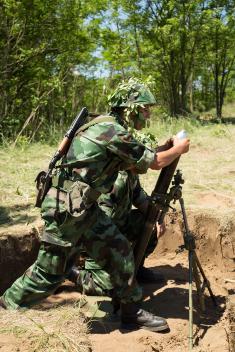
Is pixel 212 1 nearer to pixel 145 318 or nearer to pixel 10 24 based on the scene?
pixel 10 24

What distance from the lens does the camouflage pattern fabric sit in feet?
10.6

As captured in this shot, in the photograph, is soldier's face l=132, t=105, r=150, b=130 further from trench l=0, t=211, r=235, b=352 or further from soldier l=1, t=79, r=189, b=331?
trench l=0, t=211, r=235, b=352

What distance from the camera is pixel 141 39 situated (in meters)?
14.4

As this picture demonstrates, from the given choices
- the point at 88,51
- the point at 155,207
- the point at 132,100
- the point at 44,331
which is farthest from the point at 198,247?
the point at 88,51

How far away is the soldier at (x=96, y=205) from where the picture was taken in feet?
10.7

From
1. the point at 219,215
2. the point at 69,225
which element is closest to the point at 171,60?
the point at 219,215

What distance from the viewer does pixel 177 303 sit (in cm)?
429

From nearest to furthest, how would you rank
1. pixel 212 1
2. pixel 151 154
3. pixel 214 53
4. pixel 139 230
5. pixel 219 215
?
pixel 151 154, pixel 139 230, pixel 219 215, pixel 212 1, pixel 214 53

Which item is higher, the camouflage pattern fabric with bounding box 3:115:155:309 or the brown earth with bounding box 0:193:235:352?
the camouflage pattern fabric with bounding box 3:115:155:309

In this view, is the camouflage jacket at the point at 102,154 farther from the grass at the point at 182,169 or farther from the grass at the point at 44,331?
the grass at the point at 182,169

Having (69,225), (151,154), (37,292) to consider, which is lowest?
(37,292)

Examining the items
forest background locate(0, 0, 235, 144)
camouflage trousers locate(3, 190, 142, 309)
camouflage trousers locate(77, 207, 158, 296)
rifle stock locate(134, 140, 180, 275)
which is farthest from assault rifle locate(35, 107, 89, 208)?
forest background locate(0, 0, 235, 144)

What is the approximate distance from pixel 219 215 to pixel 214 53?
1144cm

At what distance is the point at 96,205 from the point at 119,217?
2.59 ft
